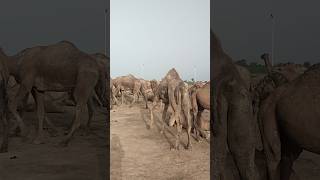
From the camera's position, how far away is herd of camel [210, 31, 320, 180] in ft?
14.0

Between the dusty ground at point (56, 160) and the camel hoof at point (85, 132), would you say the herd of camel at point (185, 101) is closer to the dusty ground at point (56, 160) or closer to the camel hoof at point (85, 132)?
the dusty ground at point (56, 160)

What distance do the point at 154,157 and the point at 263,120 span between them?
4480mm

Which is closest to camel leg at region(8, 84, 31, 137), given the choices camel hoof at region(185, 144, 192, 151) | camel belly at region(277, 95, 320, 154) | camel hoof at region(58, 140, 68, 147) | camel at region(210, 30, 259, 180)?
camel hoof at region(58, 140, 68, 147)

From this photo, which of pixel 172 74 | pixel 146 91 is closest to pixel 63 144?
pixel 172 74

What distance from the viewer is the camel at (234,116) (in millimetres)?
4824

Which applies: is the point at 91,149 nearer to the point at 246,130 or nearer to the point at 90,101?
the point at 90,101

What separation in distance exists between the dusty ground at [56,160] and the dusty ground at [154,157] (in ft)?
1.21

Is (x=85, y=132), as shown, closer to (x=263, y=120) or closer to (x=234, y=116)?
(x=234, y=116)

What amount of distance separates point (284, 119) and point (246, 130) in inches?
23.5

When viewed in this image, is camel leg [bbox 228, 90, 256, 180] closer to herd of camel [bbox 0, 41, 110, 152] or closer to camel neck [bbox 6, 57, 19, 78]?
herd of camel [bbox 0, 41, 110, 152]

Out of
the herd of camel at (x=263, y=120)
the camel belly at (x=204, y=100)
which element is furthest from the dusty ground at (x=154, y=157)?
the herd of camel at (x=263, y=120)

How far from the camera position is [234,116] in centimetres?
487

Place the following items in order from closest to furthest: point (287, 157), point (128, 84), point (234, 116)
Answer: point (287, 157) → point (234, 116) → point (128, 84)

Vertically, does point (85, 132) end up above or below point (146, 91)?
below
